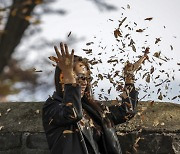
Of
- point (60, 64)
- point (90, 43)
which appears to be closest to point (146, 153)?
point (90, 43)

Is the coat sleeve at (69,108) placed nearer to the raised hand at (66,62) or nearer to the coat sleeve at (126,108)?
the raised hand at (66,62)

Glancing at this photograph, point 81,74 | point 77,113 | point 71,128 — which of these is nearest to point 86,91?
point 81,74

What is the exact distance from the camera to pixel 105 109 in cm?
391

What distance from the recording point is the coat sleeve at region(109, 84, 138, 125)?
12.7ft

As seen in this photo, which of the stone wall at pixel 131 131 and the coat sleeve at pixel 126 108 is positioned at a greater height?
the coat sleeve at pixel 126 108

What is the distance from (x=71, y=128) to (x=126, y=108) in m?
0.72

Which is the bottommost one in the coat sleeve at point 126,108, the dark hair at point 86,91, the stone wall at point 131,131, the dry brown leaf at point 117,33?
the stone wall at point 131,131

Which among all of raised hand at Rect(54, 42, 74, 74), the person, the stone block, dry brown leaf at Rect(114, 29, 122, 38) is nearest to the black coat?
the person

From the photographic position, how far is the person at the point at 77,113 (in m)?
3.17

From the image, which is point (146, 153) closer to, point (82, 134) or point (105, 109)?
point (105, 109)

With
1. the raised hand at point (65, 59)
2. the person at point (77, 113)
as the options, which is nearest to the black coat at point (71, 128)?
the person at point (77, 113)

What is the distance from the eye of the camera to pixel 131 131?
13.8 feet

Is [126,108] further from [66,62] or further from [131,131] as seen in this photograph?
[66,62]

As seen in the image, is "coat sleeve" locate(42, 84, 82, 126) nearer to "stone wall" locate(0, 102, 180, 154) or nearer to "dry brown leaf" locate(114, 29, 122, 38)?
"dry brown leaf" locate(114, 29, 122, 38)
